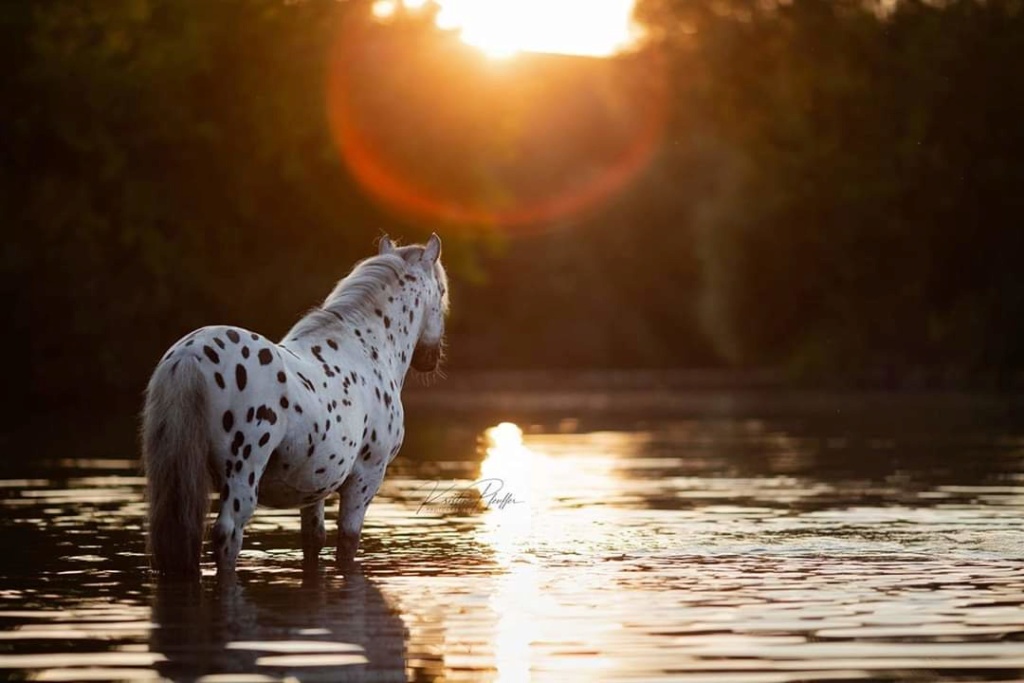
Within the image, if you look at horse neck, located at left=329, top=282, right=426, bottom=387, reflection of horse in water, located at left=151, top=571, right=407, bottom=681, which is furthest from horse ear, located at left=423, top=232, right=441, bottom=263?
reflection of horse in water, located at left=151, top=571, right=407, bottom=681

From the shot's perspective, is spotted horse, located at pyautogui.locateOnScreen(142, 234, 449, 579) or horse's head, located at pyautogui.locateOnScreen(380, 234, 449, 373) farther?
horse's head, located at pyautogui.locateOnScreen(380, 234, 449, 373)

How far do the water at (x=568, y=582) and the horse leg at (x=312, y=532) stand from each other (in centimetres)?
14

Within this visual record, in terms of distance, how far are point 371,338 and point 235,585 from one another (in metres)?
2.20

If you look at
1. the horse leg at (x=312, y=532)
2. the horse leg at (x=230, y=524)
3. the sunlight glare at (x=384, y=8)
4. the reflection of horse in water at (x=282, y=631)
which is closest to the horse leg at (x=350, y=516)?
the horse leg at (x=312, y=532)

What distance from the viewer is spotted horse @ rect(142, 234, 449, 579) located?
1023 centimetres

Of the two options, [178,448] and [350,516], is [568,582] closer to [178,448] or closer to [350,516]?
[350,516]

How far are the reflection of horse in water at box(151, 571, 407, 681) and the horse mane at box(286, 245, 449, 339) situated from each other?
168 cm

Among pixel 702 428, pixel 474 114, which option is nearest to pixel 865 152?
pixel 474 114

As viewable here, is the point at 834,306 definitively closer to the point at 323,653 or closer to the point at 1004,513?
the point at 1004,513

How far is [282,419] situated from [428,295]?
8.74 ft

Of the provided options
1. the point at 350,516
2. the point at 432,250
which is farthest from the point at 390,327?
the point at 350,516

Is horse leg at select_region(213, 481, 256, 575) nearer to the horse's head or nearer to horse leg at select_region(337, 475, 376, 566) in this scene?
horse leg at select_region(337, 475, 376, 566)

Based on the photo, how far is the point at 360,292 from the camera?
1251 cm

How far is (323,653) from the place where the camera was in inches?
329
